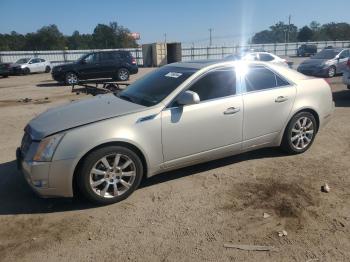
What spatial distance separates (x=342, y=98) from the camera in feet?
35.1

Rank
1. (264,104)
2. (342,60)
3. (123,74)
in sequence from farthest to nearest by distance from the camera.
A: (123,74) → (342,60) → (264,104)

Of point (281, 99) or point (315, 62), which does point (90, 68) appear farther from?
point (281, 99)

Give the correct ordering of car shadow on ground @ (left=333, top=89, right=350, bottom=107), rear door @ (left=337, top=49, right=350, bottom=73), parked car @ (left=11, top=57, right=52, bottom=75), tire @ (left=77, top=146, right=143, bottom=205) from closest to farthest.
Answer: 1. tire @ (left=77, top=146, right=143, bottom=205)
2. car shadow on ground @ (left=333, top=89, right=350, bottom=107)
3. rear door @ (left=337, top=49, right=350, bottom=73)
4. parked car @ (left=11, top=57, right=52, bottom=75)

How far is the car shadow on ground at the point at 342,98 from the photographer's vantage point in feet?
32.1

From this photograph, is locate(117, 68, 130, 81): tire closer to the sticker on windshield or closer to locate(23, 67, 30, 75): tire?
locate(23, 67, 30, 75): tire

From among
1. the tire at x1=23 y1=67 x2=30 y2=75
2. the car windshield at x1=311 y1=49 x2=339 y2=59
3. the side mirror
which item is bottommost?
the tire at x1=23 y1=67 x2=30 y2=75

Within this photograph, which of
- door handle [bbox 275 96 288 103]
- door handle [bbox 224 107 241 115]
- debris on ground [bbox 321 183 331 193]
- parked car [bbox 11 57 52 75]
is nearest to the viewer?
debris on ground [bbox 321 183 331 193]

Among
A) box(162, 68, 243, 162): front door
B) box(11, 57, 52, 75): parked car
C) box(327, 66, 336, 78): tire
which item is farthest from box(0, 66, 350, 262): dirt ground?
box(11, 57, 52, 75): parked car

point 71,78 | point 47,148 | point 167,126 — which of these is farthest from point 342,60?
point 47,148

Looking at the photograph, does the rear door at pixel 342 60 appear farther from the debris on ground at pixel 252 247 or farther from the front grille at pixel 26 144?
the front grille at pixel 26 144

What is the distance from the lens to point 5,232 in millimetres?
3680

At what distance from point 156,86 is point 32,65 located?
1056 inches

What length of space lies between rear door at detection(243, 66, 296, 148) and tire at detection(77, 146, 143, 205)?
1708mm

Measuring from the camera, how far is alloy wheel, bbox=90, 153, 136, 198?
13.3ft
